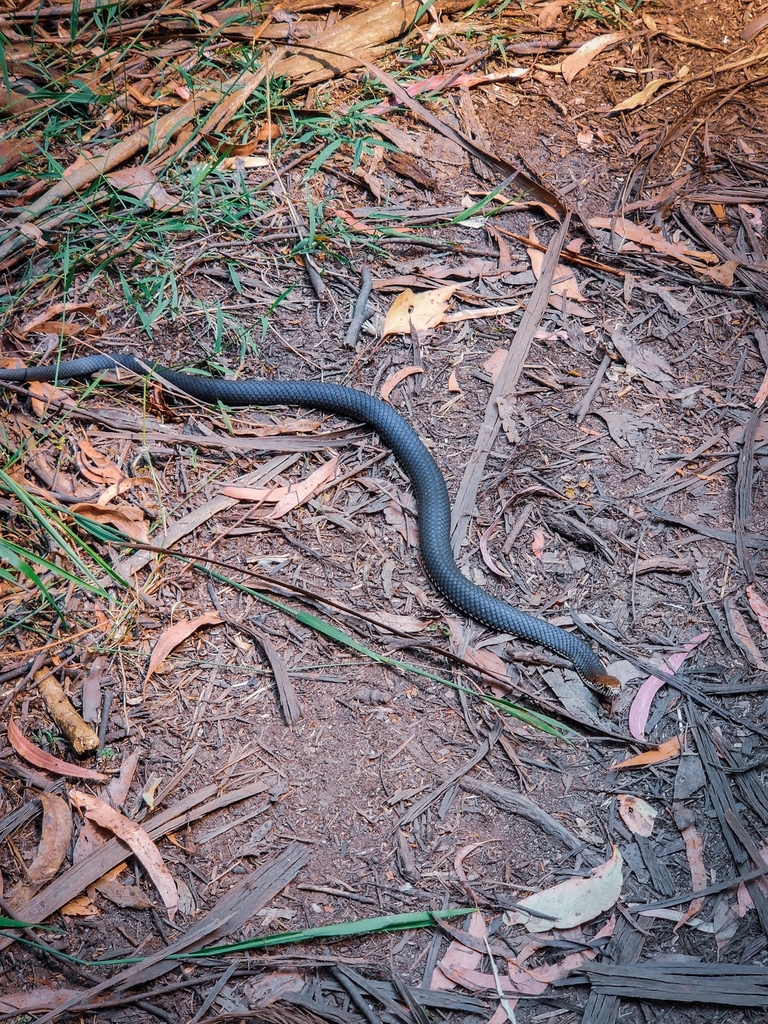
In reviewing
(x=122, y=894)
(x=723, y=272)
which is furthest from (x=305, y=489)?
(x=723, y=272)

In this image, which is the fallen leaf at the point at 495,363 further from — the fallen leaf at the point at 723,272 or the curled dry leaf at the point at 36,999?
the curled dry leaf at the point at 36,999

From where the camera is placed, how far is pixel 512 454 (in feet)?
15.1

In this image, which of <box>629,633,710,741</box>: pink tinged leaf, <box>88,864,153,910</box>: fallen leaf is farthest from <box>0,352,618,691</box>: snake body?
<box>88,864,153,910</box>: fallen leaf

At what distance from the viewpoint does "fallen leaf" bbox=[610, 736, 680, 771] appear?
3.58m

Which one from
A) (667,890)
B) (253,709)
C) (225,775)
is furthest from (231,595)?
(667,890)

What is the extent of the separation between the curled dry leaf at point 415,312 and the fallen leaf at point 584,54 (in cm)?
236

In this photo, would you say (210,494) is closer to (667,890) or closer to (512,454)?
(512,454)

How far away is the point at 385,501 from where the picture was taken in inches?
173

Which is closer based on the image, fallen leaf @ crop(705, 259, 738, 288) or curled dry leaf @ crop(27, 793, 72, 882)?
curled dry leaf @ crop(27, 793, 72, 882)

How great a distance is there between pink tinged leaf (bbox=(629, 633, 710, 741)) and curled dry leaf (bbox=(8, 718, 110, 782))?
2349mm

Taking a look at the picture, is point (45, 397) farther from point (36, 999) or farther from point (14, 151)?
point (36, 999)

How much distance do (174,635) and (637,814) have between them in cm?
221

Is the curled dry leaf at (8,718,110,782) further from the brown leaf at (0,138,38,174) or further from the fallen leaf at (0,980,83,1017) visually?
the brown leaf at (0,138,38,174)

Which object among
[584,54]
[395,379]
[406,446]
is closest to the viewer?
[406,446]
